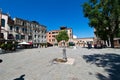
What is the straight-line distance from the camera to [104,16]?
31922 mm

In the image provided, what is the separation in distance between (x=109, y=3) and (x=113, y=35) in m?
8.34

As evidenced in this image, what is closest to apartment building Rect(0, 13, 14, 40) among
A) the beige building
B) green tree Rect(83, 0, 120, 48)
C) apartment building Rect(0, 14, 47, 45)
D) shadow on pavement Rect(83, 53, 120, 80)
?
apartment building Rect(0, 14, 47, 45)

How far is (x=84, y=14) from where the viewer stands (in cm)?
3531

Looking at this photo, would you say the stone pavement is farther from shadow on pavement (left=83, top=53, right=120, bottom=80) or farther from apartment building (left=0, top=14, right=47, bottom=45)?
apartment building (left=0, top=14, right=47, bottom=45)

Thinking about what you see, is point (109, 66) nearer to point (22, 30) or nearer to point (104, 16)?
point (104, 16)

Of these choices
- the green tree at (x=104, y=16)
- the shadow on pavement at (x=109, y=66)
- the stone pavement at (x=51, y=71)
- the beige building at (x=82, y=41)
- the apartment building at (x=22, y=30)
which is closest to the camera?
the shadow on pavement at (x=109, y=66)

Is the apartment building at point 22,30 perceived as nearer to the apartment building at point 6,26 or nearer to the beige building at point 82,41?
the apartment building at point 6,26

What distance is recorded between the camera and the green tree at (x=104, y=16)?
30.7 metres

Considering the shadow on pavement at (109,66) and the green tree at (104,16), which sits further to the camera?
the green tree at (104,16)

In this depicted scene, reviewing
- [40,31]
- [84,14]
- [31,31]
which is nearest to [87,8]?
[84,14]

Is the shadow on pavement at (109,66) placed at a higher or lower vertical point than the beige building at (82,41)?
lower

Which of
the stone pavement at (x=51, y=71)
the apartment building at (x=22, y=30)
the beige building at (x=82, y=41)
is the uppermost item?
the apartment building at (x=22, y=30)

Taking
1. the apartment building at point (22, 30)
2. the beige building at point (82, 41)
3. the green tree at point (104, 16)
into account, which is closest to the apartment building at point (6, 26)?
the apartment building at point (22, 30)

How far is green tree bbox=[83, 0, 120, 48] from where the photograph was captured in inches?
1208
